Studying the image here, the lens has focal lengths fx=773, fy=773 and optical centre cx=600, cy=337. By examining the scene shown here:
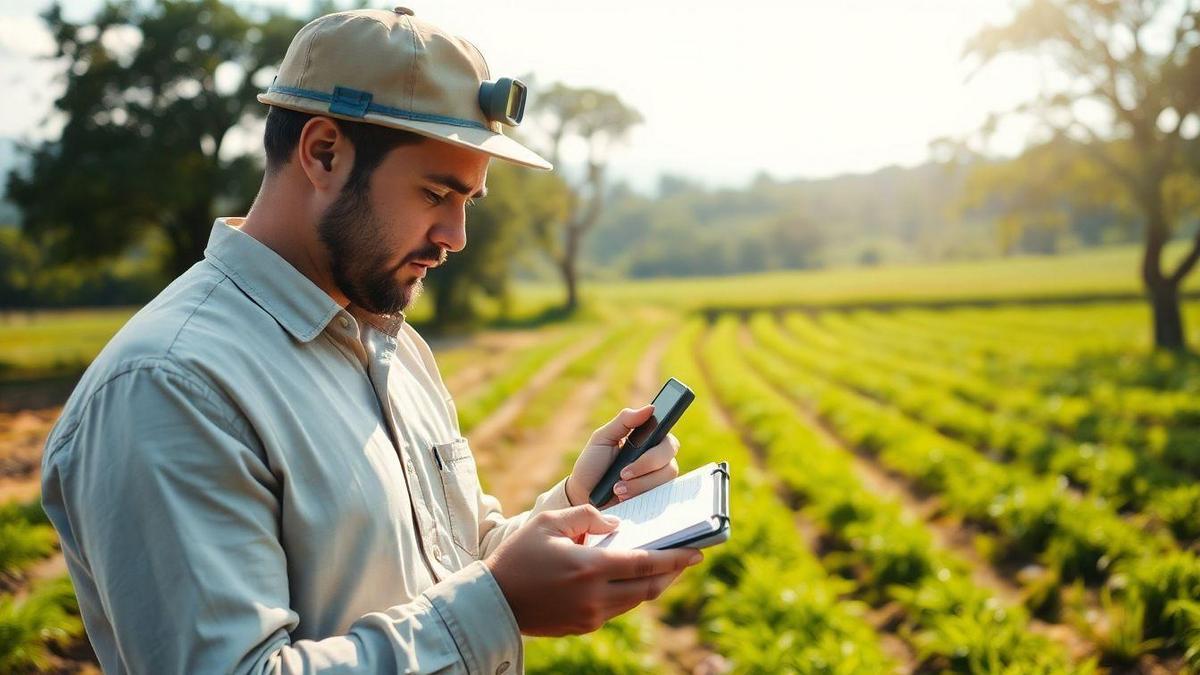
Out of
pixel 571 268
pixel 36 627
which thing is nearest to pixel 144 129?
pixel 36 627

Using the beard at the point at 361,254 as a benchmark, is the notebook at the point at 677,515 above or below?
below

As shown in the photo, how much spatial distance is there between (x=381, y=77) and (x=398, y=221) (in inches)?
11.4

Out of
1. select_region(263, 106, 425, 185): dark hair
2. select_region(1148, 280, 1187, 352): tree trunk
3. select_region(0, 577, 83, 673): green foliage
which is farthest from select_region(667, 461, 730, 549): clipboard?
select_region(1148, 280, 1187, 352): tree trunk

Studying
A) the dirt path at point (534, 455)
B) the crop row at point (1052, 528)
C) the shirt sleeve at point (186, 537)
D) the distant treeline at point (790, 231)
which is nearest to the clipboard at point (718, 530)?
the shirt sleeve at point (186, 537)

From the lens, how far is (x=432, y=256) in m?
1.74

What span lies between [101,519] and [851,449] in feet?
30.8

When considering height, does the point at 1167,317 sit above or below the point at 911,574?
above

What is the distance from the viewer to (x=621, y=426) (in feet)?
7.13

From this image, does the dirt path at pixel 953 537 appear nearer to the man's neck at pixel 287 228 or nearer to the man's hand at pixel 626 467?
the man's hand at pixel 626 467

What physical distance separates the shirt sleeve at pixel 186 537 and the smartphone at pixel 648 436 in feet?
2.75

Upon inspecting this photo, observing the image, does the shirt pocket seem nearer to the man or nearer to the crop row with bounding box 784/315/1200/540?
the man

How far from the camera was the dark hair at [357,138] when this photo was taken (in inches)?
62.1

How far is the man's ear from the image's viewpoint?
158 cm

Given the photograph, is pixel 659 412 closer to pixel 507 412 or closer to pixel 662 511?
pixel 662 511
